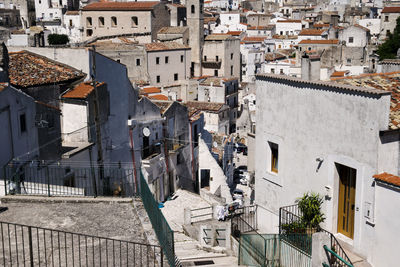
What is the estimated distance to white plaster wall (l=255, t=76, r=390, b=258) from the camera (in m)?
11.2

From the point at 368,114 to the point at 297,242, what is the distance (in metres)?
3.48

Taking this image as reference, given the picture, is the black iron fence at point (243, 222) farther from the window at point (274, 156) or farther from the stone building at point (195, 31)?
the stone building at point (195, 31)

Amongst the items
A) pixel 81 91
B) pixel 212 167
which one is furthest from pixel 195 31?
pixel 81 91

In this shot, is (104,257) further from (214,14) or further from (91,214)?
(214,14)

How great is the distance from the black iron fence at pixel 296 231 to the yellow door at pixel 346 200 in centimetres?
45

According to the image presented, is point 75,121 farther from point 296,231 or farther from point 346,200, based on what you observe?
point 346,200

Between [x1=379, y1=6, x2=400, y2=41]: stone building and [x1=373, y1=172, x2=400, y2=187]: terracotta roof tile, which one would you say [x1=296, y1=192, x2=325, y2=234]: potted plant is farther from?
[x1=379, y1=6, x2=400, y2=41]: stone building

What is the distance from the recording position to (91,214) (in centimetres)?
1033

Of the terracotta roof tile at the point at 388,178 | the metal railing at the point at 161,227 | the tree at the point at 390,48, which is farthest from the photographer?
the tree at the point at 390,48

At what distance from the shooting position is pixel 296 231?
495 inches

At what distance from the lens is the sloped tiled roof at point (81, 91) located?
66.1 feet

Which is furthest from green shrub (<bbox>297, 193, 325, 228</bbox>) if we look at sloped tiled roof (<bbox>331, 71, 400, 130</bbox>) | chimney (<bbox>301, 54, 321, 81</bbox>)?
chimney (<bbox>301, 54, 321, 81</bbox>)

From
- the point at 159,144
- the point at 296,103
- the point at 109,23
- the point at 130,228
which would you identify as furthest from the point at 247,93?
the point at 130,228

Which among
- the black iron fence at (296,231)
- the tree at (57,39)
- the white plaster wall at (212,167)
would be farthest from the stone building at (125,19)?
the black iron fence at (296,231)
